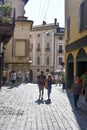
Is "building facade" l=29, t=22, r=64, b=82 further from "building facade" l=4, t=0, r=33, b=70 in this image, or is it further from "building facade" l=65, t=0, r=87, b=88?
"building facade" l=65, t=0, r=87, b=88

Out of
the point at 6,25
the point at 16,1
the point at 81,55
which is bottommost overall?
the point at 81,55

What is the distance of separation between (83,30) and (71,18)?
5529 millimetres

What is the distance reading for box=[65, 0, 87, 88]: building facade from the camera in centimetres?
2603

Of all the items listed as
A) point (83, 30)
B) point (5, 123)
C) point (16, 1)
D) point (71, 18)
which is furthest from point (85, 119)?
point (16, 1)

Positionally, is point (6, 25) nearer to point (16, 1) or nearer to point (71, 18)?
point (71, 18)

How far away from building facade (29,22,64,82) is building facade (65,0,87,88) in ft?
170

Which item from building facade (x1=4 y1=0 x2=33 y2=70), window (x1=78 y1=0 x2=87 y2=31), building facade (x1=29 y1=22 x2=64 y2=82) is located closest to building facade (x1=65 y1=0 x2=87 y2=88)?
window (x1=78 y1=0 x2=87 y2=31)

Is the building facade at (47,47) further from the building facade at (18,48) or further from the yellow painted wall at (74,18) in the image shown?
the yellow painted wall at (74,18)

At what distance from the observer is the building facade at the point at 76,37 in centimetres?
2603

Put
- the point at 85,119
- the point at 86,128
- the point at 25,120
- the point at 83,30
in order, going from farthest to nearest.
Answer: the point at 83,30 → the point at 85,119 → the point at 25,120 → the point at 86,128

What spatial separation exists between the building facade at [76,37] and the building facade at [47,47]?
2039 inches

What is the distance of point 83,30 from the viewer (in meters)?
25.7

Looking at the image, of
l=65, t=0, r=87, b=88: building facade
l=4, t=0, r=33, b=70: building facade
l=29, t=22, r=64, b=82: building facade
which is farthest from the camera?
l=29, t=22, r=64, b=82: building facade

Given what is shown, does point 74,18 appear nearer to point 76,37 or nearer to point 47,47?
point 76,37
